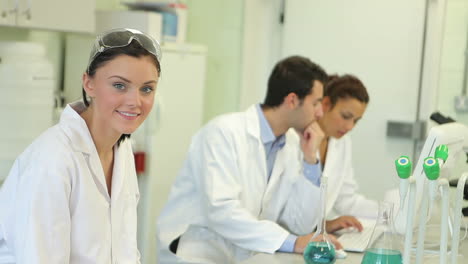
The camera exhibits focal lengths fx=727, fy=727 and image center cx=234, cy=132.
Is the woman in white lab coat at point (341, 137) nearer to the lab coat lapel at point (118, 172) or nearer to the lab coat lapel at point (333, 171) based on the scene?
the lab coat lapel at point (333, 171)

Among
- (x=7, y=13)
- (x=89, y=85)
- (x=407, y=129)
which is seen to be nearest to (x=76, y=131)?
(x=89, y=85)

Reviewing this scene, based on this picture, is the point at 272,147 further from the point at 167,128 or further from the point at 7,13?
the point at 7,13

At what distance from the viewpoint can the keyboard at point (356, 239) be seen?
230 centimetres

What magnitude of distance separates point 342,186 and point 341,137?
0.21m

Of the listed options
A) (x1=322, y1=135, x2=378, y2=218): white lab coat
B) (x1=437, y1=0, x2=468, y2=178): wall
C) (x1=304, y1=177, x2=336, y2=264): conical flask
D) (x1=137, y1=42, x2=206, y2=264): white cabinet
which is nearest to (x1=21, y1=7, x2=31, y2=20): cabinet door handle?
(x1=137, y1=42, x2=206, y2=264): white cabinet

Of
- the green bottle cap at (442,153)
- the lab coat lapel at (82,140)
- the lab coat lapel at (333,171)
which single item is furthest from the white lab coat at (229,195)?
the green bottle cap at (442,153)

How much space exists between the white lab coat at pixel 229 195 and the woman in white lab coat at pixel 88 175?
0.60 meters

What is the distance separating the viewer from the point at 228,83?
4344mm

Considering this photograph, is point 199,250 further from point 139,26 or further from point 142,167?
point 139,26

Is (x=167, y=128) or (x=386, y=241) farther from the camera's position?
(x=167, y=128)

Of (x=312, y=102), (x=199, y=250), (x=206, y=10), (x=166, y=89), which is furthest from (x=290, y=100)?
(x=206, y=10)

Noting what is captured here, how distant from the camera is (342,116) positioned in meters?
3.06

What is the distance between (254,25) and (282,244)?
2.19m

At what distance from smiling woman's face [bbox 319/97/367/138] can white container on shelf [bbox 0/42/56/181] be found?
122cm
